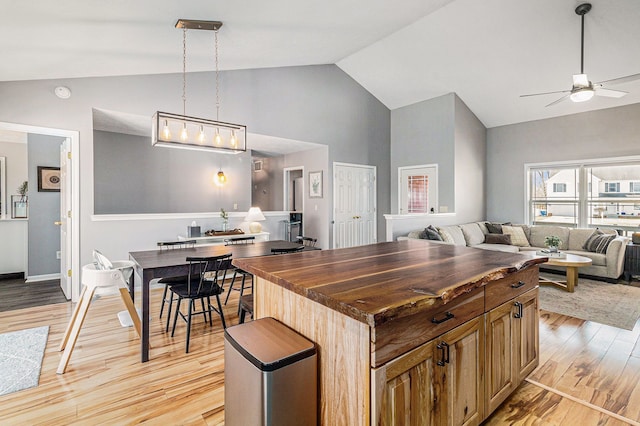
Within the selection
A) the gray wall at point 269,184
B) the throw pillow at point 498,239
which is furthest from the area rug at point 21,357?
the throw pillow at point 498,239

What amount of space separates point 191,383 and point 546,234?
643 cm

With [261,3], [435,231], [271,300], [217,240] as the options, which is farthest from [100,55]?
[435,231]

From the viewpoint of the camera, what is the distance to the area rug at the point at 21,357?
2.22 metres

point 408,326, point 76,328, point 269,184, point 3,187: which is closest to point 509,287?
point 408,326

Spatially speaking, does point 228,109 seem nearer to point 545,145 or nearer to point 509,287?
point 509,287

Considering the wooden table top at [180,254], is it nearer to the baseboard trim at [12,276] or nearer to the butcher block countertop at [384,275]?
the butcher block countertop at [384,275]

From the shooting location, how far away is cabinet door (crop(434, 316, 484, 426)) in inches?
53.6

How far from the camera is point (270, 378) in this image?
1.18 m

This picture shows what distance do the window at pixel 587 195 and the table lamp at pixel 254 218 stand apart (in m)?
5.61

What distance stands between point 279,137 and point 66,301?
391 cm

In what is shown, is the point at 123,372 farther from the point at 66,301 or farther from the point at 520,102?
the point at 520,102

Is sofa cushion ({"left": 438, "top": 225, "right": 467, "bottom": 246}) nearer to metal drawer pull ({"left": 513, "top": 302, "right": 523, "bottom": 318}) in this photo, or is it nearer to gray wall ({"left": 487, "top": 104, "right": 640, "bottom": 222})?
gray wall ({"left": 487, "top": 104, "right": 640, "bottom": 222})

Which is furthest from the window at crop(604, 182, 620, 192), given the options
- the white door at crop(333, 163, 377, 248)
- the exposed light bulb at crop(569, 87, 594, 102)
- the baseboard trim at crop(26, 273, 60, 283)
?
the baseboard trim at crop(26, 273, 60, 283)

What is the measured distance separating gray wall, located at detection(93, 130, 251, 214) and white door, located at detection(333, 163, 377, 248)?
206 cm
